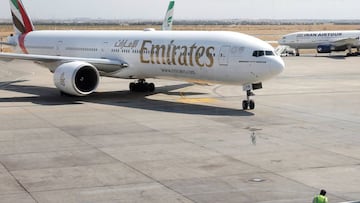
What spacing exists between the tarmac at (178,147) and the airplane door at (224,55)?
204 centimetres

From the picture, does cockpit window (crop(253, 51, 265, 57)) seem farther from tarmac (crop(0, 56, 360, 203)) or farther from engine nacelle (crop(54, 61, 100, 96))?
engine nacelle (crop(54, 61, 100, 96))

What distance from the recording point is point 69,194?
1327 centimetres

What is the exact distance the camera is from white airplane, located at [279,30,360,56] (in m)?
71.7

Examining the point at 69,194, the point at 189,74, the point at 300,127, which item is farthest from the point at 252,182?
the point at 189,74

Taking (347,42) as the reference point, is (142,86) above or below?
below

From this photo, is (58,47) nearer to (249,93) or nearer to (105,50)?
(105,50)

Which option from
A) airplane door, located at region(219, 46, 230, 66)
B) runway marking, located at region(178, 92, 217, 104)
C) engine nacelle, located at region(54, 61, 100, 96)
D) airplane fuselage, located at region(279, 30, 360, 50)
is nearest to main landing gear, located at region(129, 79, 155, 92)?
runway marking, located at region(178, 92, 217, 104)

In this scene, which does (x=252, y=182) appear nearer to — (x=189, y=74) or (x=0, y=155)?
(x=0, y=155)

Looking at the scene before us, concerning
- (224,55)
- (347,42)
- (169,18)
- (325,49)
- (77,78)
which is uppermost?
(169,18)

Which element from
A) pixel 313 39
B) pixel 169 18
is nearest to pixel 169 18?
pixel 169 18

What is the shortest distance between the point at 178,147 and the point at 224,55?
30.4 feet

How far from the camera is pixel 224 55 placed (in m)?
26.9

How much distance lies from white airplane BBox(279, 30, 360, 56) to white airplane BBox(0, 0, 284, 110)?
42.5 metres

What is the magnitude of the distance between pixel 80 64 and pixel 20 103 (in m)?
3.34
